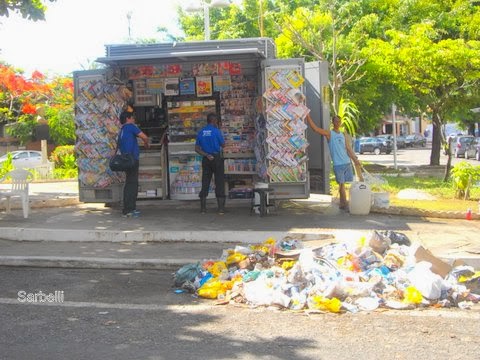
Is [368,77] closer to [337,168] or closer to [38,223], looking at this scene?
[337,168]

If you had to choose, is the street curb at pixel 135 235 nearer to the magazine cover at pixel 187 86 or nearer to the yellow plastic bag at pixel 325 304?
the yellow plastic bag at pixel 325 304

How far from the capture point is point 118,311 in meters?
5.46

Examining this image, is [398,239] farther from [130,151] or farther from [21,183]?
[21,183]

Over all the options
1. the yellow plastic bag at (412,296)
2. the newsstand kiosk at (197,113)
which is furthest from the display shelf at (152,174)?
the yellow plastic bag at (412,296)

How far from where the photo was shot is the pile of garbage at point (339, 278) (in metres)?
5.63

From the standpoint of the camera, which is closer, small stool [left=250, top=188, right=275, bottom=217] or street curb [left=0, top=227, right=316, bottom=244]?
street curb [left=0, top=227, right=316, bottom=244]

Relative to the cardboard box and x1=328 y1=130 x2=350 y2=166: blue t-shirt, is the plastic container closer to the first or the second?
x1=328 y1=130 x2=350 y2=166: blue t-shirt

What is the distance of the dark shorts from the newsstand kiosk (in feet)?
0.63

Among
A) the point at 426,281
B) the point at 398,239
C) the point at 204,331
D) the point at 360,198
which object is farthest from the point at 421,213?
the point at 204,331

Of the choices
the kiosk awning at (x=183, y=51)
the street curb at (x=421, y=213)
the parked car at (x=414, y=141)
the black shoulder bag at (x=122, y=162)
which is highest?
the kiosk awning at (x=183, y=51)

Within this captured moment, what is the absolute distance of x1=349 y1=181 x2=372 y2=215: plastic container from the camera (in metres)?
10.2

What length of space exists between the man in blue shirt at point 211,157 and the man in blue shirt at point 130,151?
103cm

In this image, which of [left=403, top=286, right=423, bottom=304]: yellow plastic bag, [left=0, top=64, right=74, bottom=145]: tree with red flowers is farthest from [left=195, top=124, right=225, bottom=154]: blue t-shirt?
[left=0, top=64, right=74, bottom=145]: tree with red flowers

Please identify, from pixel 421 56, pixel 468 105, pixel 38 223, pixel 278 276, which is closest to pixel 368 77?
pixel 421 56
